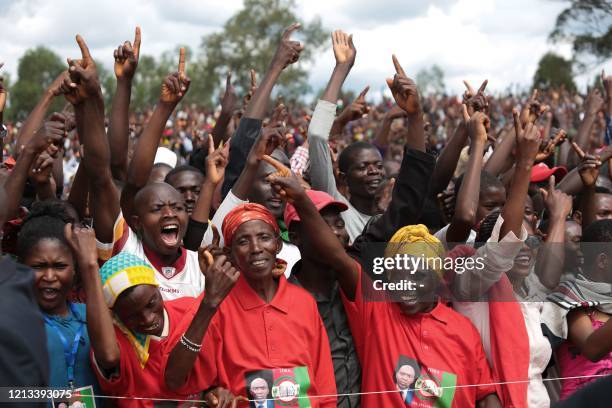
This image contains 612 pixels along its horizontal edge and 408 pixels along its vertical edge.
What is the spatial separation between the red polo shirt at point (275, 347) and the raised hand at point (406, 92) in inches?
48.3

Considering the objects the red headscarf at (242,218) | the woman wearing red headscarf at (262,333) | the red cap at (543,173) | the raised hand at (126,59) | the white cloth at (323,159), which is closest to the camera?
the woman wearing red headscarf at (262,333)

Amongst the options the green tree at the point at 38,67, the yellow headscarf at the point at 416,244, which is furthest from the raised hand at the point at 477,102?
the green tree at the point at 38,67

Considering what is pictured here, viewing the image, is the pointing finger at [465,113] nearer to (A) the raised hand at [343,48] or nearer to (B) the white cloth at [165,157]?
(A) the raised hand at [343,48]

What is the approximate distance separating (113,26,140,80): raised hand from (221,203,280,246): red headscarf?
44.1 inches

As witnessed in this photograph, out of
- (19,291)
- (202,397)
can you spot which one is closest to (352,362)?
(202,397)

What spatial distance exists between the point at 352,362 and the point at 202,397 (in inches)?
27.9

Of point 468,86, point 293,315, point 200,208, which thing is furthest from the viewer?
point 468,86

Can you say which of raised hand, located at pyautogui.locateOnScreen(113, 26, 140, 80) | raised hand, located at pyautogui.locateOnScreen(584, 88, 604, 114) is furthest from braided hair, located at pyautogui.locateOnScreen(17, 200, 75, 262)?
raised hand, located at pyautogui.locateOnScreen(584, 88, 604, 114)

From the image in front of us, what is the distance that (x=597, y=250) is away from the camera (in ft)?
13.3

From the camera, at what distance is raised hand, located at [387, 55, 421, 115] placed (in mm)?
4129

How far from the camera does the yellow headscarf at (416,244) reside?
11.9 feet

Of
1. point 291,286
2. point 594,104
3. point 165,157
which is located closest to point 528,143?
point 291,286

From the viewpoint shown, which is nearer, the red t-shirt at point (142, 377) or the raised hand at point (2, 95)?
the red t-shirt at point (142, 377)

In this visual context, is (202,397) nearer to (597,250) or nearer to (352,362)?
(352,362)
